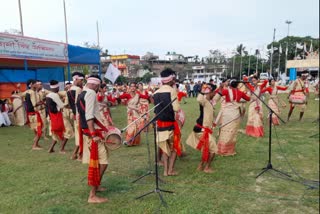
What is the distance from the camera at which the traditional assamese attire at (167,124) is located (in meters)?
5.37

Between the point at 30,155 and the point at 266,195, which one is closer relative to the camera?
the point at 266,195

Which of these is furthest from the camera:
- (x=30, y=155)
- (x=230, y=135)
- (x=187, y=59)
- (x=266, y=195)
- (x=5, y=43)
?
(x=187, y=59)

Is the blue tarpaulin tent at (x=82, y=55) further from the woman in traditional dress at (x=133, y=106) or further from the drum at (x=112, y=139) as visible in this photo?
the drum at (x=112, y=139)

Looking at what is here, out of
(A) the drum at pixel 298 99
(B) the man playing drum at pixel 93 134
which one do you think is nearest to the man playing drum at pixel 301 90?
(A) the drum at pixel 298 99

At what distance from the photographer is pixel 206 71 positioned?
81.1m

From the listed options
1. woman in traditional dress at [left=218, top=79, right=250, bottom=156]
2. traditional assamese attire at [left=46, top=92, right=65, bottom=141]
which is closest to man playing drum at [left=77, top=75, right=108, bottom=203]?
woman in traditional dress at [left=218, top=79, right=250, bottom=156]

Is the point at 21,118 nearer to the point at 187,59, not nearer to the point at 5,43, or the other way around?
the point at 5,43

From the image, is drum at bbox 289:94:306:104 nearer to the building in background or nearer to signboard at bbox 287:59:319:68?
signboard at bbox 287:59:319:68

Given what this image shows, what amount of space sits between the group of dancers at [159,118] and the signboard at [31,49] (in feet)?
12.5

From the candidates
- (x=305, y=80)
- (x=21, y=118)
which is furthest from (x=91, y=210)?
(x=21, y=118)

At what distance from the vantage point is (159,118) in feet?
18.0

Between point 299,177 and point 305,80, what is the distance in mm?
6549

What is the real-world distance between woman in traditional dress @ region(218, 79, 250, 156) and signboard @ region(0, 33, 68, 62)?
363 inches

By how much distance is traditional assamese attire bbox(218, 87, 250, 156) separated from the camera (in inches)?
259
